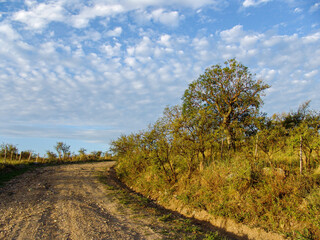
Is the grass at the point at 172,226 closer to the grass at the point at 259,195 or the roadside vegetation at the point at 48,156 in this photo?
the grass at the point at 259,195

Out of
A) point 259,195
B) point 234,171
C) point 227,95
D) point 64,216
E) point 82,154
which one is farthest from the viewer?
point 82,154

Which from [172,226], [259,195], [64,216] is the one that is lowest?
[172,226]

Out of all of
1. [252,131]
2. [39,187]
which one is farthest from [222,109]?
[39,187]

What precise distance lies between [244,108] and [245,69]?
168 inches

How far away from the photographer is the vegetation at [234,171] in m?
6.85

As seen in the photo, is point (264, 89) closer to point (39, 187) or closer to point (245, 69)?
point (245, 69)

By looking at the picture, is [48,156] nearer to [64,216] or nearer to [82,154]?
[82,154]

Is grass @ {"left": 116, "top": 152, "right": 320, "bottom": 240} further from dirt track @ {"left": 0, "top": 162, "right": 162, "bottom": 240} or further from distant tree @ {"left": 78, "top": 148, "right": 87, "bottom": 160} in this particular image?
distant tree @ {"left": 78, "top": 148, "right": 87, "bottom": 160}

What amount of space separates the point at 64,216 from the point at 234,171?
7.05 metres

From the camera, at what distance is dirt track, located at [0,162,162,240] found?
559cm

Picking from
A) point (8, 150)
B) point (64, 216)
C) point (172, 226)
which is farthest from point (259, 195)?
point (8, 150)

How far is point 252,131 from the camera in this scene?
62.6 feet

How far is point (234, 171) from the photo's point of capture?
29.7ft

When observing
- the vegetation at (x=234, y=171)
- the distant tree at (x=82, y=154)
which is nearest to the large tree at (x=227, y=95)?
the vegetation at (x=234, y=171)
